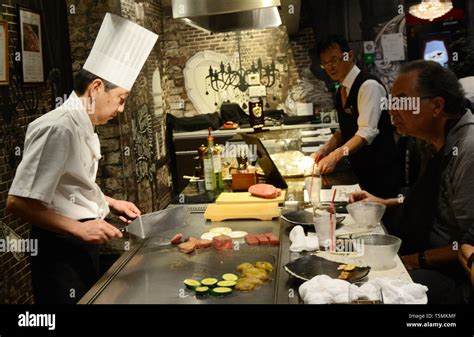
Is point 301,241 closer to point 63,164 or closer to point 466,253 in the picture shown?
point 466,253

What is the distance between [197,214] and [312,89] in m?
4.33

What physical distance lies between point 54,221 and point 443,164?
1.42 metres

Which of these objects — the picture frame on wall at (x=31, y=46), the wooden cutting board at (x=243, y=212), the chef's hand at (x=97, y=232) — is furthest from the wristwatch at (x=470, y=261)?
the picture frame on wall at (x=31, y=46)

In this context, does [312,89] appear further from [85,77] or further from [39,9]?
[85,77]

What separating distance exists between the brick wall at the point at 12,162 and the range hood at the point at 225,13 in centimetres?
96

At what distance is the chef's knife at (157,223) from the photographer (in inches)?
65.9

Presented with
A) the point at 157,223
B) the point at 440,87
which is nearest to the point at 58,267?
the point at 157,223

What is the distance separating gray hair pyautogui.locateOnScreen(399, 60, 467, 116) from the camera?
5.99 feet

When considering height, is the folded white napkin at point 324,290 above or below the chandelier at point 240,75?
below

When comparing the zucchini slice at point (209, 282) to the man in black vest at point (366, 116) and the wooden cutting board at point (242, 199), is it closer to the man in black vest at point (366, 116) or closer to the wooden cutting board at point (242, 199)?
the wooden cutting board at point (242, 199)

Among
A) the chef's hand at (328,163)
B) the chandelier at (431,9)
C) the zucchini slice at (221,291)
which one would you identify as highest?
the chandelier at (431,9)

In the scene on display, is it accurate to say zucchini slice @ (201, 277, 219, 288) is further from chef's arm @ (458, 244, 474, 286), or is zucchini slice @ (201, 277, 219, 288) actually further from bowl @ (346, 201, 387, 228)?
chef's arm @ (458, 244, 474, 286)

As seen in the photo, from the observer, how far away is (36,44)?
2.94 meters

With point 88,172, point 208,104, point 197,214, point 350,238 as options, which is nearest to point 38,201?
point 88,172
